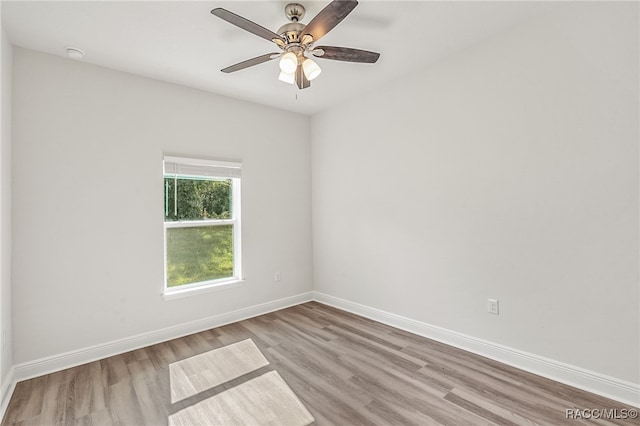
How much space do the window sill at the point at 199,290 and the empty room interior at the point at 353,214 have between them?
0.03 metres

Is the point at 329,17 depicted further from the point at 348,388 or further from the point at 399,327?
the point at 399,327

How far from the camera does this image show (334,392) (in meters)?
2.15

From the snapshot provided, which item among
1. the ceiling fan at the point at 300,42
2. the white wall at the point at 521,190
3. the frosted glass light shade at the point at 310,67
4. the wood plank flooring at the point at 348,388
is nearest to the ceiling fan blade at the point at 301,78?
the ceiling fan at the point at 300,42

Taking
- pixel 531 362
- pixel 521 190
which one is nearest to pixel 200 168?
pixel 521 190

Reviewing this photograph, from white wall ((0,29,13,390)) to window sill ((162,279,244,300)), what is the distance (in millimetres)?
1125

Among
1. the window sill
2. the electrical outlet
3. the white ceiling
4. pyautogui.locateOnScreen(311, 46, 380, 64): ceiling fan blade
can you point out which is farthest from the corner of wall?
the electrical outlet

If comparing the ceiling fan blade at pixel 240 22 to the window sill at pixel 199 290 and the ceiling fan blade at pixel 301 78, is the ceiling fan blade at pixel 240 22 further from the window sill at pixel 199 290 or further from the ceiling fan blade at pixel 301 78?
the window sill at pixel 199 290

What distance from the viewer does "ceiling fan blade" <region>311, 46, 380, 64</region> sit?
6.75ft

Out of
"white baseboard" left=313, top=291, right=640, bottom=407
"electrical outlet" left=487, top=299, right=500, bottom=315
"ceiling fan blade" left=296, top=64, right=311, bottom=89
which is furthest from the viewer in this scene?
"electrical outlet" left=487, top=299, right=500, bottom=315

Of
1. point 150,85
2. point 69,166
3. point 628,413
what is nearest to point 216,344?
point 69,166

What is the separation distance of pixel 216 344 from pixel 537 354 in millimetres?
2742

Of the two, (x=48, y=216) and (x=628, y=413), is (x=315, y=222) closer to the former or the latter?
(x=48, y=216)

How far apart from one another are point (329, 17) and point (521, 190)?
1.90m

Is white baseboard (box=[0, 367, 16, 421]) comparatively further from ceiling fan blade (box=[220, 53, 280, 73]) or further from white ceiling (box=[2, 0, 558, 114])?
ceiling fan blade (box=[220, 53, 280, 73])
